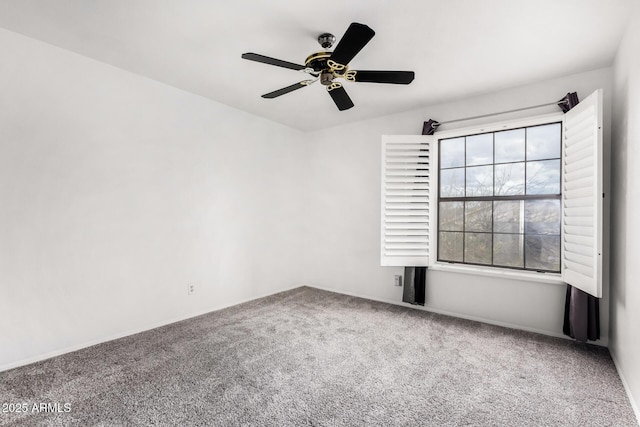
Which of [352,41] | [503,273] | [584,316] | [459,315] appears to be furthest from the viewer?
[459,315]

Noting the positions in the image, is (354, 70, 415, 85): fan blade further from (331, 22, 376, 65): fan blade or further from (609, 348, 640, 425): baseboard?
(609, 348, 640, 425): baseboard

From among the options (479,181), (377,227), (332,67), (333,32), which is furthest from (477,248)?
(333,32)

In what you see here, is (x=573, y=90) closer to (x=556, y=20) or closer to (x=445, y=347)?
(x=556, y=20)

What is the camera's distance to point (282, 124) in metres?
4.74

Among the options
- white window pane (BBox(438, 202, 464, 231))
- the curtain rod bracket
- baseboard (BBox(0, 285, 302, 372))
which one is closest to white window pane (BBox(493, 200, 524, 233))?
white window pane (BBox(438, 202, 464, 231))

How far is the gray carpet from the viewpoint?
1.86m

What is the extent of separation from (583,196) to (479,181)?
3.69ft

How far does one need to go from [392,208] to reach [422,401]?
7.51 feet

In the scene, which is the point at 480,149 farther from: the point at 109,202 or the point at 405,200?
the point at 109,202

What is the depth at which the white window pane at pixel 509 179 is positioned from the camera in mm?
3395

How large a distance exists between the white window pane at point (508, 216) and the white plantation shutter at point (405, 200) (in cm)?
73

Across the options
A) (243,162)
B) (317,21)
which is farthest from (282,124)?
(317,21)

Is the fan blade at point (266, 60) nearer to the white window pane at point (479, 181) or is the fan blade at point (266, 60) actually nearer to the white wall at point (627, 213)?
the white wall at point (627, 213)

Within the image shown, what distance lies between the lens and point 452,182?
12.6 ft
